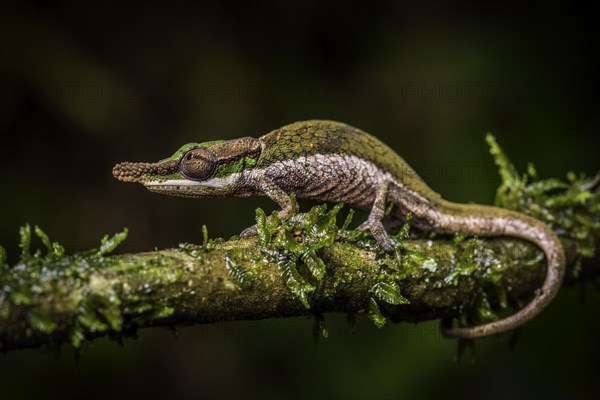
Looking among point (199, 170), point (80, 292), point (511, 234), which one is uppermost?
point (199, 170)

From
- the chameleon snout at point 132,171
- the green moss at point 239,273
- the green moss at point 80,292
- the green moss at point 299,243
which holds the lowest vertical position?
the green moss at point 80,292

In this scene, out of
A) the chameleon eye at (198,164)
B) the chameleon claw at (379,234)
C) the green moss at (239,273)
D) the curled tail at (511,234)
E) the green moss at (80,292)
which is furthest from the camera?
the curled tail at (511,234)

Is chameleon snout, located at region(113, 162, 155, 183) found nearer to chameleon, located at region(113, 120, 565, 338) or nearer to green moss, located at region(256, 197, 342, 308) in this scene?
chameleon, located at region(113, 120, 565, 338)

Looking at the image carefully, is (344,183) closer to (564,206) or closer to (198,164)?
(198,164)

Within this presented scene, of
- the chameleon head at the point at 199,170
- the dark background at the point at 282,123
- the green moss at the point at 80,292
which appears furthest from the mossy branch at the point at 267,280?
the dark background at the point at 282,123

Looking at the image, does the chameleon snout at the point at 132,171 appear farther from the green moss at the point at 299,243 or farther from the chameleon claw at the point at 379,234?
the chameleon claw at the point at 379,234

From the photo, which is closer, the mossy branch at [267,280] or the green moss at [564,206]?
the mossy branch at [267,280]

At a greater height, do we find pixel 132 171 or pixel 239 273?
pixel 132 171

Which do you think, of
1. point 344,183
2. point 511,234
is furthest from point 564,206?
point 344,183
